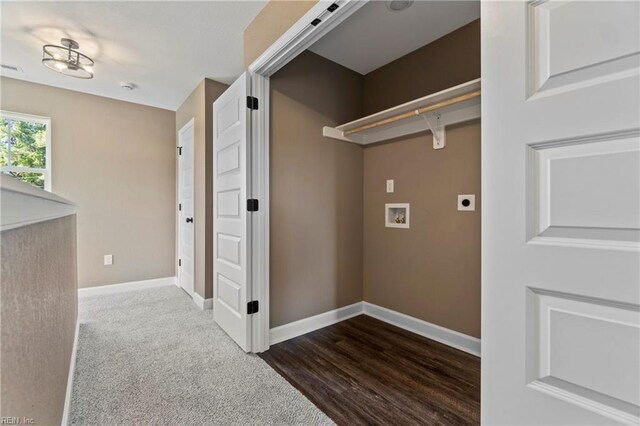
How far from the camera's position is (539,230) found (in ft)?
2.52

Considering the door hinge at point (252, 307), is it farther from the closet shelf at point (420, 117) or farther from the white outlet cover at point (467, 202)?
the white outlet cover at point (467, 202)

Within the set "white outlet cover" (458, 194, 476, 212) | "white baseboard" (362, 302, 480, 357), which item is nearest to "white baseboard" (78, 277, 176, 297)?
"white baseboard" (362, 302, 480, 357)

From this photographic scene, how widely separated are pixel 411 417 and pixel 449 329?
0.96 m

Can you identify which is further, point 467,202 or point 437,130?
point 437,130

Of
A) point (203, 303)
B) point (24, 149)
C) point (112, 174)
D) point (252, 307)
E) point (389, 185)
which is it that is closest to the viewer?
point (252, 307)

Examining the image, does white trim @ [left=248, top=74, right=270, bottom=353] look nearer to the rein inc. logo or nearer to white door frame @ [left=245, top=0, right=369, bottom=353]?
white door frame @ [left=245, top=0, right=369, bottom=353]

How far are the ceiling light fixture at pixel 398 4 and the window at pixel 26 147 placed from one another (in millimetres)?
4001

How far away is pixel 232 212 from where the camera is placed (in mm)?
2289

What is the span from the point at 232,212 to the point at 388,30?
2.00 metres

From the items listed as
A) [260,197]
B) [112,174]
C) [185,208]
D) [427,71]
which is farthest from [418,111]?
[112,174]

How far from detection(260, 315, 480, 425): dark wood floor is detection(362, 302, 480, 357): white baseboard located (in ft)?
0.18

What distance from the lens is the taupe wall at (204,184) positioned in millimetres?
3123

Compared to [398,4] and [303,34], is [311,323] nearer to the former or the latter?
[303,34]

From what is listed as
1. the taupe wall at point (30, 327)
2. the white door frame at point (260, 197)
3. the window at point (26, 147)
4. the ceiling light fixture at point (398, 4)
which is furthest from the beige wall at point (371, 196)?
the window at point (26, 147)
